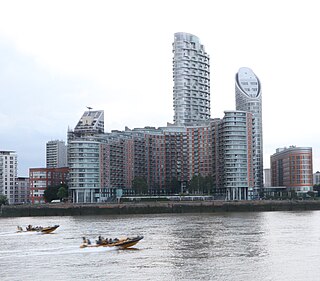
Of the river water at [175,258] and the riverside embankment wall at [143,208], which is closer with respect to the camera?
the river water at [175,258]

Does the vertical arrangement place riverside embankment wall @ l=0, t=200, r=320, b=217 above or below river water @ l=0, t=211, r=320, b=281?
above

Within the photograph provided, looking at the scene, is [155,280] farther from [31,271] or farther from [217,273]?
[31,271]

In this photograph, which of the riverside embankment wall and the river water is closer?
the river water

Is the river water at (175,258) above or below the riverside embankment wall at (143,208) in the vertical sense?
below

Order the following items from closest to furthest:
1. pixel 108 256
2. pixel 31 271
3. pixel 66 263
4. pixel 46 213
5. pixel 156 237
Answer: pixel 31 271, pixel 66 263, pixel 108 256, pixel 156 237, pixel 46 213

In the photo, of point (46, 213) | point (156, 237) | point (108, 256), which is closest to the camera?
point (108, 256)

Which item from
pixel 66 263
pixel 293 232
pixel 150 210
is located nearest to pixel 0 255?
pixel 66 263

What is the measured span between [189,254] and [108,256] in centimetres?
959

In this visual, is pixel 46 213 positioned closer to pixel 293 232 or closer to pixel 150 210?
pixel 150 210

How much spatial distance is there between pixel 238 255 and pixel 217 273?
11.9 meters

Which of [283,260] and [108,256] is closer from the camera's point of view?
[283,260]

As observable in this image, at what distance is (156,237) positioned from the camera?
300ft

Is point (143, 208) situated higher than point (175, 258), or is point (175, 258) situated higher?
point (143, 208)

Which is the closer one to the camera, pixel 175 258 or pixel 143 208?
pixel 175 258
